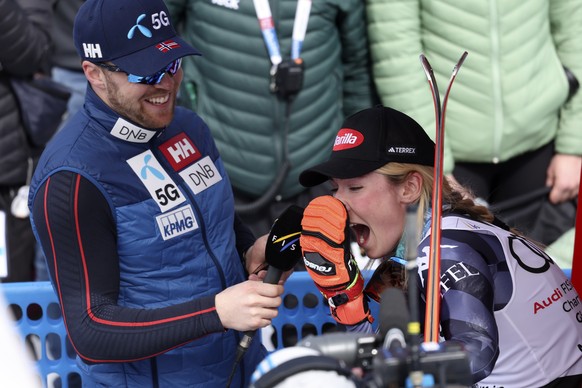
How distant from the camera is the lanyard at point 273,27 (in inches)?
156

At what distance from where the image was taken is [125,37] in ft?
8.24

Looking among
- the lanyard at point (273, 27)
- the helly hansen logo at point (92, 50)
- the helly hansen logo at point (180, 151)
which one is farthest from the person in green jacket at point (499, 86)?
the helly hansen logo at point (92, 50)

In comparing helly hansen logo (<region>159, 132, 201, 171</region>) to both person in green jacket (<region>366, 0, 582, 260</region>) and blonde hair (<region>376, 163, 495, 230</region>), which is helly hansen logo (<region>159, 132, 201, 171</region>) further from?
person in green jacket (<region>366, 0, 582, 260</region>)

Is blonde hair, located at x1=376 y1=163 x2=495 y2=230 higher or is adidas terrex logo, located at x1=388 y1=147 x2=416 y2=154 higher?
adidas terrex logo, located at x1=388 y1=147 x2=416 y2=154

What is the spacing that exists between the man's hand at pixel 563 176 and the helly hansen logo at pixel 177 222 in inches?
83.6

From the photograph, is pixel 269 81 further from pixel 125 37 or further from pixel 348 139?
pixel 125 37

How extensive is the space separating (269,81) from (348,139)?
4.75 feet

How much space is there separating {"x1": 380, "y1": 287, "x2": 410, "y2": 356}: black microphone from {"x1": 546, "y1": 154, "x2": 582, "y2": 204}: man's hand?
2.79 meters

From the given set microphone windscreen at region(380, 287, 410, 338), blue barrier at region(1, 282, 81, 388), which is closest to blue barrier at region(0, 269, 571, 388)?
blue barrier at region(1, 282, 81, 388)

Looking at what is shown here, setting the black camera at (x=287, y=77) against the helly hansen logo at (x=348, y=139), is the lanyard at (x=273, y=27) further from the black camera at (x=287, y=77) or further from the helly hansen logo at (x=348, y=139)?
the helly hansen logo at (x=348, y=139)

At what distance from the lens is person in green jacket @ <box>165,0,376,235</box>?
4.01 meters

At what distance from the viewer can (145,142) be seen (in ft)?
8.68

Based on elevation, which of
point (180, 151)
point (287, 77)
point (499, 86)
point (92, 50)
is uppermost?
point (92, 50)

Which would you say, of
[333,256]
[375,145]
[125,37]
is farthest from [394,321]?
[125,37]
